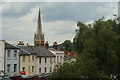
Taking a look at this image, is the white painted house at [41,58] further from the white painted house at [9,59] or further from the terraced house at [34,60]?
the white painted house at [9,59]

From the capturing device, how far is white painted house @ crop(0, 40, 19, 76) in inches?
1417

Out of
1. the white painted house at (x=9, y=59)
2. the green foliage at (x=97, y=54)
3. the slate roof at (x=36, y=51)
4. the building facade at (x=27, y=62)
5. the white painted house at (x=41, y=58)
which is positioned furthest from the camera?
the white painted house at (x=41, y=58)

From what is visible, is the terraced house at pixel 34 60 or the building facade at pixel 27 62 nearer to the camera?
the building facade at pixel 27 62

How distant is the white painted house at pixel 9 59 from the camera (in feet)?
118

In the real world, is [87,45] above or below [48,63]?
above

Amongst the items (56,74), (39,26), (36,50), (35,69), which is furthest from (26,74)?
(39,26)

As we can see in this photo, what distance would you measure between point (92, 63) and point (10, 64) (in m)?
14.8

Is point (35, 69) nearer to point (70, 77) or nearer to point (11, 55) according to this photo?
point (11, 55)

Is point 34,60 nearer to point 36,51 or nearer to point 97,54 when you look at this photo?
point 36,51

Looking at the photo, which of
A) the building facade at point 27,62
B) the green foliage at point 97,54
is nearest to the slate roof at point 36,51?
the building facade at point 27,62

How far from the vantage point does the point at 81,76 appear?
2612 cm

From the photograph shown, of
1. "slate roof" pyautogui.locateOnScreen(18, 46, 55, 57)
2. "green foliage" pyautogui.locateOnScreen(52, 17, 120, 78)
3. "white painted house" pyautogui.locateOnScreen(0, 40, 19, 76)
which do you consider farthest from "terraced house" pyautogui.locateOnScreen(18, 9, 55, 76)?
"green foliage" pyautogui.locateOnScreen(52, 17, 120, 78)

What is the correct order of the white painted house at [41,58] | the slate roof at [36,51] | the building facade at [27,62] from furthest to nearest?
the white painted house at [41,58], the slate roof at [36,51], the building facade at [27,62]

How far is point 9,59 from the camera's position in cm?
3744
